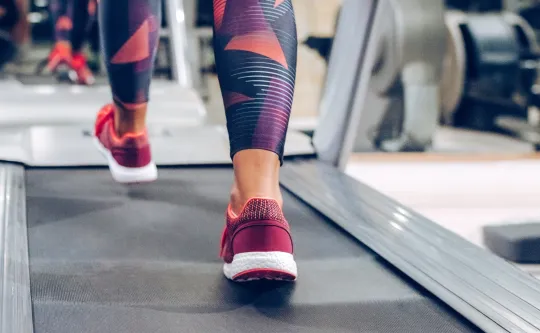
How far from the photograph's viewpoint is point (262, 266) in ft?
2.58

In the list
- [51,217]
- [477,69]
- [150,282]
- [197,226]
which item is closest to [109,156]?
[51,217]

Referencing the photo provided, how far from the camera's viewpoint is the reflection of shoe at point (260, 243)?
30.9 inches

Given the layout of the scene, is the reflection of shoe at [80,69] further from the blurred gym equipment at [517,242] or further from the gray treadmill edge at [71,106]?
the blurred gym equipment at [517,242]

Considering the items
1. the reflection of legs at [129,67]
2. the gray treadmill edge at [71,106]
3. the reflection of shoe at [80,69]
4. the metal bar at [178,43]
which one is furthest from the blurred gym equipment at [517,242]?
the reflection of shoe at [80,69]

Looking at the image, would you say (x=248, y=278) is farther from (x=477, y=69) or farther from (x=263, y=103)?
(x=477, y=69)

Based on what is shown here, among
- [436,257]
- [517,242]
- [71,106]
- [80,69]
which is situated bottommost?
[80,69]

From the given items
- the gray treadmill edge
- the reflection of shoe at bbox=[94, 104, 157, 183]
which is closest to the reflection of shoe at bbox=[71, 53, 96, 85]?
the gray treadmill edge

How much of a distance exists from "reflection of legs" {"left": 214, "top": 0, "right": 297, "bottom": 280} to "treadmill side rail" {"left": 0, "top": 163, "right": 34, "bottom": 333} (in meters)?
0.27

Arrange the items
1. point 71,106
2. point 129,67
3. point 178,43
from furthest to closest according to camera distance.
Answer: point 178,43 < point 71,106 < point 129,67

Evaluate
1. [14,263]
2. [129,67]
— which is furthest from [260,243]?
[129,67]

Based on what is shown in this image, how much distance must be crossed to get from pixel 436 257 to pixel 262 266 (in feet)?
1.25

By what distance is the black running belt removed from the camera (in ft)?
Result: 2.40

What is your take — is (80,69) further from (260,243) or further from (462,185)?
(260,243)

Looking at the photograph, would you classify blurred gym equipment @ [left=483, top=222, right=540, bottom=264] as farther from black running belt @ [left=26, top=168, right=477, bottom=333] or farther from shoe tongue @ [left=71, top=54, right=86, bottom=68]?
shoe tongue @ [left=71, top=54, right=86, bottom=68]
